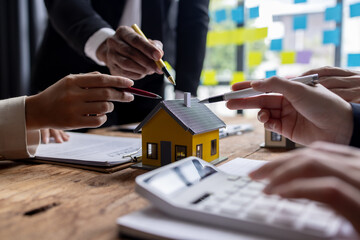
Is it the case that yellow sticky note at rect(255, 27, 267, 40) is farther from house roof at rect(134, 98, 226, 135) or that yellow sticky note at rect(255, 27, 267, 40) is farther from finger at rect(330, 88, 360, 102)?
house roof at rect(134, 98, 226, 135)

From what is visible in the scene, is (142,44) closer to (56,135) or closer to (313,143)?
(56,135)

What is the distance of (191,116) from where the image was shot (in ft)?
2.32

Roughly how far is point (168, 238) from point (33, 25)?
8.00 ft

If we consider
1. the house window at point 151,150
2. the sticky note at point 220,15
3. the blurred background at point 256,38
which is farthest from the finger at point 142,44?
the sticky note at point 220,15

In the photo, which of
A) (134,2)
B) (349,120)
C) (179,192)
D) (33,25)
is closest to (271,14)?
(134,2)

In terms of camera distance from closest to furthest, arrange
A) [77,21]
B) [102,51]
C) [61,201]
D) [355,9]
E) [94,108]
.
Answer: [61,201] < [94,108] < [102,51] < [77,21] < [355,9]

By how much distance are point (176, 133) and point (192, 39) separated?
91 centimetres

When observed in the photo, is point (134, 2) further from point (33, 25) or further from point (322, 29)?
point (322, 29)

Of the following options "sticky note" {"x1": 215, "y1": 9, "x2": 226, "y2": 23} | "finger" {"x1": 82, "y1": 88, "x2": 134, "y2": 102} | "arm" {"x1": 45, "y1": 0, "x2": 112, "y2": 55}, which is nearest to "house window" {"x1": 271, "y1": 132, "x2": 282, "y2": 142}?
"finger" {"x1": 82, "y1": 88, "x2": 134, "y2": 102}

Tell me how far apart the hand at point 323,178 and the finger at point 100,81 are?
0.40 m

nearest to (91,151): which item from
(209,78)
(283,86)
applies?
(283,86)

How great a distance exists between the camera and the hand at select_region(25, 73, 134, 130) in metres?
0.70

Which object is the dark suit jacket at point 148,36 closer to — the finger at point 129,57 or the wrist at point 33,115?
the finger at point 129,57

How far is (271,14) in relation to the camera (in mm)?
2586
